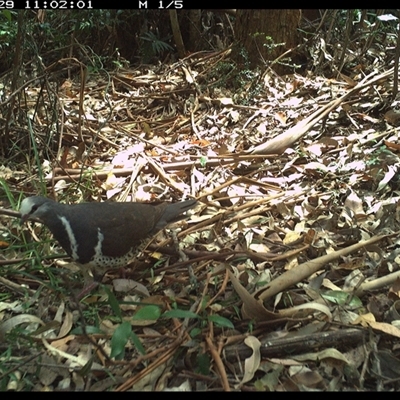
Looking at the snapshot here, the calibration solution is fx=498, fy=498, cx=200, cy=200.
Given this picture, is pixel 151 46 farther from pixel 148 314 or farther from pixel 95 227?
pixel 148 314

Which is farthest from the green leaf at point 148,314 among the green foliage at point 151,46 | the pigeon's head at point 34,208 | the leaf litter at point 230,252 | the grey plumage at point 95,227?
the green foliage at point 151,46

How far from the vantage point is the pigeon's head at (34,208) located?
246cm

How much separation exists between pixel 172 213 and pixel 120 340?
91cm

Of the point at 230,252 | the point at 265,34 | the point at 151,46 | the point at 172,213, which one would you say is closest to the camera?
the point at 230,252

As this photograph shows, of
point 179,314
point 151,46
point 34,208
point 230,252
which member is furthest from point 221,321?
point 151,46

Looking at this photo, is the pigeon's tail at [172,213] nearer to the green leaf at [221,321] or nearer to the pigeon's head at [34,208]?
the pigeon's head at [34,208]

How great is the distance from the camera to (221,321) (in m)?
2.09

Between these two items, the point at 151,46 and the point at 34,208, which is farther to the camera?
the point at 151,46

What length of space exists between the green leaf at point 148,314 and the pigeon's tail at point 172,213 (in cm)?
62

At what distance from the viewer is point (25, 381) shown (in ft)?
6.59

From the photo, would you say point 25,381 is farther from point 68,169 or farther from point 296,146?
point 296,146
